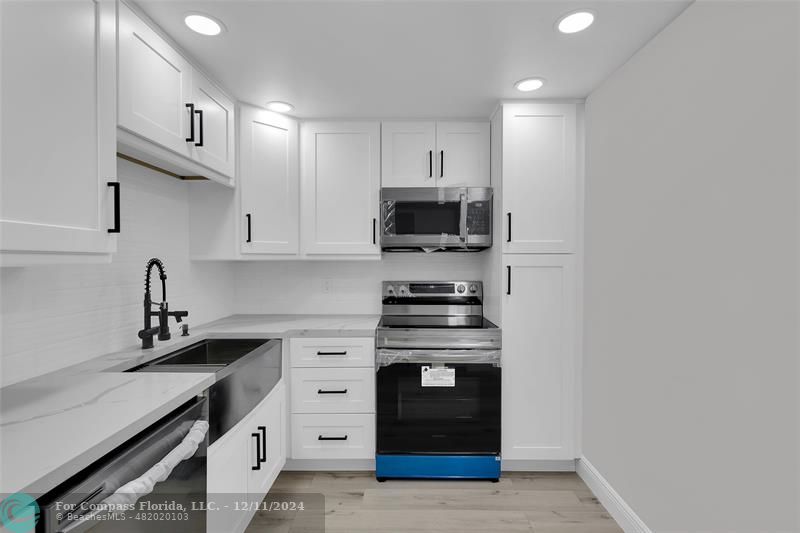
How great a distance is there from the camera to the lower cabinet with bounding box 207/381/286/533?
1.45 metres

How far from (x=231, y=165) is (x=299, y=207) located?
50 centimetres

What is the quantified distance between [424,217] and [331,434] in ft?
4.82

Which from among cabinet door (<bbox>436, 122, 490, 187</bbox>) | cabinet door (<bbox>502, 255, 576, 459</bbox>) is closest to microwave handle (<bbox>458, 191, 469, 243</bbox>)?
cabinet door (<bbox>436, 122, 490, 187</bbox>)

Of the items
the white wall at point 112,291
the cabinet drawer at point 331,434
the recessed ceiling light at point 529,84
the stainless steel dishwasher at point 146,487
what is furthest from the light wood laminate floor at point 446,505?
the recessed ceiling light at point 529,84

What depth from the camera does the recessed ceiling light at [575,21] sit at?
1.50 metres

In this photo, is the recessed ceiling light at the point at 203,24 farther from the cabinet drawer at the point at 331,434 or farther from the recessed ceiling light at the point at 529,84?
the cabinet drawer at the point at 331,434

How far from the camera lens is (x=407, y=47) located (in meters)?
1.73

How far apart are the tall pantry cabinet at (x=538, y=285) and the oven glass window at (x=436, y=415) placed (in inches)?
4.4

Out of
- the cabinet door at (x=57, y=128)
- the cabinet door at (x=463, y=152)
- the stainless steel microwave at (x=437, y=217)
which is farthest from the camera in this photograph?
the cabinet door at (x=463, y=152)

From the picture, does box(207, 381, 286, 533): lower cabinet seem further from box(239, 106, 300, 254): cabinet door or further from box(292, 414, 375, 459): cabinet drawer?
box(239, 106, 300, 254): cabinet door

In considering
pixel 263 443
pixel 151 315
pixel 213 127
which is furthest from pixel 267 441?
pixel 213 127

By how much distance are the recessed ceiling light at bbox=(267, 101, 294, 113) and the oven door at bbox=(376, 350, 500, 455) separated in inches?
64.6

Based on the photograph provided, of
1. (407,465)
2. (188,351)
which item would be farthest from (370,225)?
(407,465)

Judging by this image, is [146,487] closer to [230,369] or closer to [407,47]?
[230,369]
